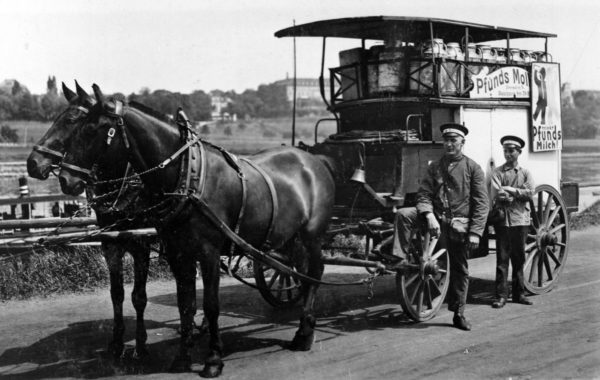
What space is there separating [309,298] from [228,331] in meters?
1.06

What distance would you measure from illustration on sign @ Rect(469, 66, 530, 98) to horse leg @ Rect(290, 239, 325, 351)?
3288 mm

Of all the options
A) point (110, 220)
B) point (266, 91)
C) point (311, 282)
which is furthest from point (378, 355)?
point (266, 91)

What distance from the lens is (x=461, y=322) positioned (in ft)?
22.1

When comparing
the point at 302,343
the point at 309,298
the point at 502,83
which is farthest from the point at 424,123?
the point at 302,343

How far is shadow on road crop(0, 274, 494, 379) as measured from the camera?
18.8 ft

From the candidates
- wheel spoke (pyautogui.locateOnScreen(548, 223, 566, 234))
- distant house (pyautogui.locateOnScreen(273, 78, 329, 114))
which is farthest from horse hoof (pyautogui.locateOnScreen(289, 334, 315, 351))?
distant house (pyautogui.locateOnScreen(273, 78, 329, 114))

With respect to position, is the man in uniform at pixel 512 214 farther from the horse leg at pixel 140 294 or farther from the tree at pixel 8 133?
the tree at pixel 8 133

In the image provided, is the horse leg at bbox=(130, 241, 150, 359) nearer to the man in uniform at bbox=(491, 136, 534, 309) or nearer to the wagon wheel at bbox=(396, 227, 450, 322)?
the wagon wheel at bbox=(396, 227, 450, 322)

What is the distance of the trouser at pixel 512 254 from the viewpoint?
7.88 m

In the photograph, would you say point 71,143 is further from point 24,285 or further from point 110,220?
point 24,285

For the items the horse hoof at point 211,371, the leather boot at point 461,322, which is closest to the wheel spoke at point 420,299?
the leather boot at point 461,322

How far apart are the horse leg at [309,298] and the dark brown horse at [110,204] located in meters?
1.48

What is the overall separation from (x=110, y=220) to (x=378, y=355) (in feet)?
9.24

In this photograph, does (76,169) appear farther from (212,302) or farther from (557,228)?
(557,228)
